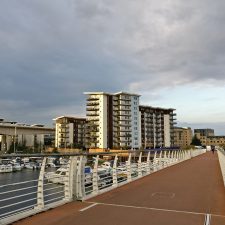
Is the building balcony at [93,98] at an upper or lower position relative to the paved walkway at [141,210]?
A: upper

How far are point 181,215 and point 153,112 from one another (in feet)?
428

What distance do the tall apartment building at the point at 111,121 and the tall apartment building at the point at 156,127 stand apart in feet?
37.2

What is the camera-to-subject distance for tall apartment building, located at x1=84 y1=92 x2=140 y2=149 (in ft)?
376

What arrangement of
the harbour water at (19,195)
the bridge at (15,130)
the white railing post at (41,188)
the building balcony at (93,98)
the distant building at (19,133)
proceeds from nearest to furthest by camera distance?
the harbour water at (19,195), the white railing post at (41,188), the bridge at (15,130), the distant building at (19,133), the building balcony at (93,98)

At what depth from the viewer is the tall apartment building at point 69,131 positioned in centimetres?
14082

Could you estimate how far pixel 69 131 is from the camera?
141750 mm

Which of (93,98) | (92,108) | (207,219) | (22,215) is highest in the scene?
(93,98)

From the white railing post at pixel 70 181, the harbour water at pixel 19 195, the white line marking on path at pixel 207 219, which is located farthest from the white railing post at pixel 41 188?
the white line marking on path at pixel 207 219

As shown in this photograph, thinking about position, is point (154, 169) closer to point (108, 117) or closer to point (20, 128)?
point (20, 128)

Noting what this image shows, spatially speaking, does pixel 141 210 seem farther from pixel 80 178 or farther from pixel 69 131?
pixel 69 131

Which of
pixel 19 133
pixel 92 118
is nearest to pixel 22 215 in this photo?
pixel 19 133

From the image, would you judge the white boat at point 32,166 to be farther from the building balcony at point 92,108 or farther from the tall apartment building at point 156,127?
the tall apartment building at point 156,127

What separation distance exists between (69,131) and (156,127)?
36.1 meters

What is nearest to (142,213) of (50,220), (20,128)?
(50,220)
